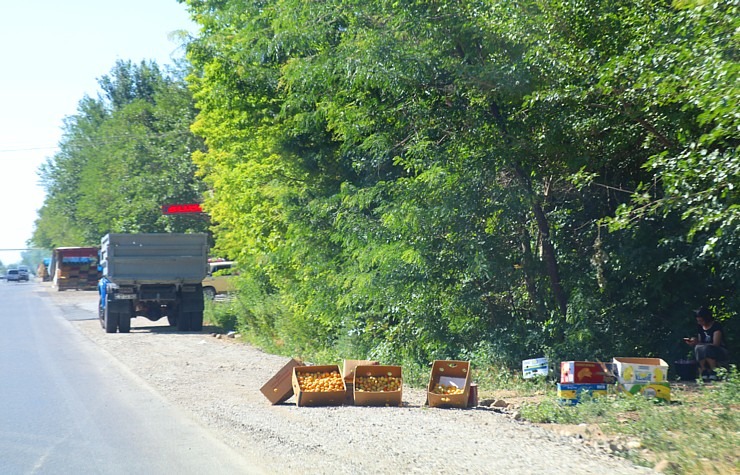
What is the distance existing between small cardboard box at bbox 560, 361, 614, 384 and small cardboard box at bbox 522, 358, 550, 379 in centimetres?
180

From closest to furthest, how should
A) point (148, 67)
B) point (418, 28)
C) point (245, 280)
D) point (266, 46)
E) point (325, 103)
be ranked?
1. point (418, 28)
2. point (325, 103)
3. point (266, 46)
4. point (245, 280)
5. point (148, 67)

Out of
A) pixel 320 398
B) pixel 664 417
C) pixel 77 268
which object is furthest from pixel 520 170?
pixel 77 268

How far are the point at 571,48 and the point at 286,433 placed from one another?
20.3 feet

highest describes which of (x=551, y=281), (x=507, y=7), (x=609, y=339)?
(x=507, y=7)

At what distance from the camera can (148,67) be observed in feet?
290

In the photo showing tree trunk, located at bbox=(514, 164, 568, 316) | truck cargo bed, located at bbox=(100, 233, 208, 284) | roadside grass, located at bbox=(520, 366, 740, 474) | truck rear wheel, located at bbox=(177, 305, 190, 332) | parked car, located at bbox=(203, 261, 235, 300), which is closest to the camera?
roadside grass, located at bbox=(520, 366, 740, 474)

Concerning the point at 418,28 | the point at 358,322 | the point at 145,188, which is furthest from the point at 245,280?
the point at 145,188

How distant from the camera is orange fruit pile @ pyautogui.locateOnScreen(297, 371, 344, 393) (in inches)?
443

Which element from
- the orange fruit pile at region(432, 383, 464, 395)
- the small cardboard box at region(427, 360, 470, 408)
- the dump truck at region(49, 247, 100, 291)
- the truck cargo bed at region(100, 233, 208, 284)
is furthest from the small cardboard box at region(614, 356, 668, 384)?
the dump truck at region(49, 247, 100, 291)

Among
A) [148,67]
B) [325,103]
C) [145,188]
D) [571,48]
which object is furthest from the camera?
[148,67]

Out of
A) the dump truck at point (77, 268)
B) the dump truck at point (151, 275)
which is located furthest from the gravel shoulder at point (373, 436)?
the dump truck at point (77, 268)

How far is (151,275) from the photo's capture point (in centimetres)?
2509

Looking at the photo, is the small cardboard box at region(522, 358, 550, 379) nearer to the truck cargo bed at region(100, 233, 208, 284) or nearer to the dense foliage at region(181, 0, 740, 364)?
the dense foliage at region(181, 0, 740, 364)

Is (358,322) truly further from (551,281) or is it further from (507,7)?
(507,7)
